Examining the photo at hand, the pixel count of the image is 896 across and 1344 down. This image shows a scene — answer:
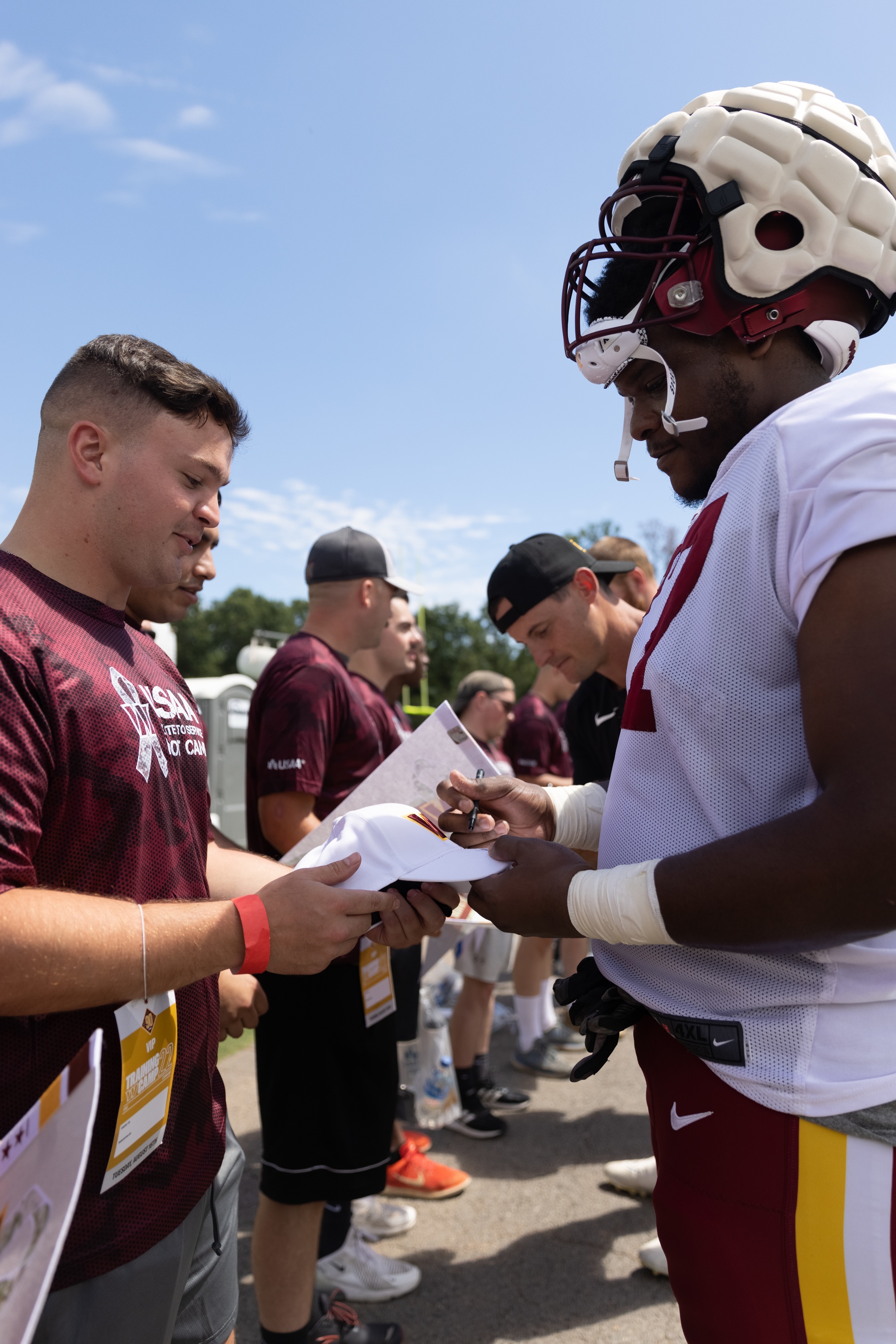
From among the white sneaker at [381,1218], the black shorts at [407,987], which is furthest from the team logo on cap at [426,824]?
the white sneaker at [381,1218]

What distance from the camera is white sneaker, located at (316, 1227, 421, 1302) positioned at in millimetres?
3547

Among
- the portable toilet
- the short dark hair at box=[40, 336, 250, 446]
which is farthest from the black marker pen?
the portable toilet

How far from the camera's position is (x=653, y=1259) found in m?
3.60

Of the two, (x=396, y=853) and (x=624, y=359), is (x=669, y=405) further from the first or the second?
(x=396, y=853)

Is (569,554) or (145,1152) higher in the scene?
(569,554)

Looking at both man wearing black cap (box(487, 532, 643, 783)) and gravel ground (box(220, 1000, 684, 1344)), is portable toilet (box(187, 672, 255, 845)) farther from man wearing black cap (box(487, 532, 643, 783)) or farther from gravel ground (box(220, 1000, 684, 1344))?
man wearing black cap (box(487, 532, 643, 783))

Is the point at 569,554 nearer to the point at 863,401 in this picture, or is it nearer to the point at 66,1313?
the point at 863,401

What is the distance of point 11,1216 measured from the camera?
3.47ft

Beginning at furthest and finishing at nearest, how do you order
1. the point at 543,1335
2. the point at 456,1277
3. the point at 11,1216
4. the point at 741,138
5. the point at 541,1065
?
the point at 541,1065 < the point at 456,1277 < the point at 543,1335 < the point at 741,138 < the point at 11,1216

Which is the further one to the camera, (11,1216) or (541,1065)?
(541,1065)

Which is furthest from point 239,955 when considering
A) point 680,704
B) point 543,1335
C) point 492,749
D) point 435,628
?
point 435,628

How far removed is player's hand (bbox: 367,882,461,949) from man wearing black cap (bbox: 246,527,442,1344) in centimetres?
132

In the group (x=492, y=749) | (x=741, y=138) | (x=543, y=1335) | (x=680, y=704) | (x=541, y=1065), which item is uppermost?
(x=741, y=138)

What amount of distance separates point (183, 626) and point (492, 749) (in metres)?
74.1
